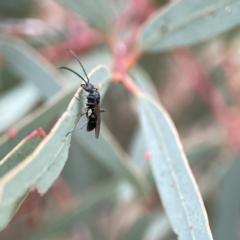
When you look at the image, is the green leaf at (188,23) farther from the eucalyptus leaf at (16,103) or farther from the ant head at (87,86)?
the eucalyptus leaf at (16,103)

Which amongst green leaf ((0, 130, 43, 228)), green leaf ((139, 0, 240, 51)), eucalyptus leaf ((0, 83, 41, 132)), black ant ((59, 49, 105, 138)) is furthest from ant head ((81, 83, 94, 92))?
eucalyptus leaf ((0, 83, 41, 132))

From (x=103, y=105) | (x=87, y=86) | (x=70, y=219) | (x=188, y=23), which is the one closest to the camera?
(x=87, y=86)

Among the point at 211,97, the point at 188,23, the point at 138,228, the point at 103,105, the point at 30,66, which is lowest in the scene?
the point at 138,228

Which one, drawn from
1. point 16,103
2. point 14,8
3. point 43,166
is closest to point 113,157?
point 16,103

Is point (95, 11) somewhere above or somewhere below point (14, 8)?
below

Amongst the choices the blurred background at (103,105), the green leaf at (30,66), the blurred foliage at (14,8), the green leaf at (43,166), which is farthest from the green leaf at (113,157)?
the blurred foliage at (14,8)

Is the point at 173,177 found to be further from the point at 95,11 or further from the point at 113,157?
A: the point at 95,11
